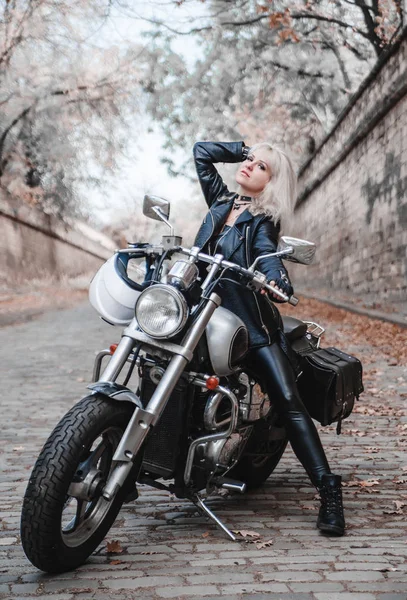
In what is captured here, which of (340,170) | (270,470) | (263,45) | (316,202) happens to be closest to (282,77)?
(263,45)

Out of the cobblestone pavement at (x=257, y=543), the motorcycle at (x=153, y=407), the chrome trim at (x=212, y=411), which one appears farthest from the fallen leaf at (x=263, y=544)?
the chrome trim at (x=212, y=411)

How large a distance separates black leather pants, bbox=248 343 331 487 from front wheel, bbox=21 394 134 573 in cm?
81

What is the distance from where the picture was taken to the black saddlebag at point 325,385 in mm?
3877

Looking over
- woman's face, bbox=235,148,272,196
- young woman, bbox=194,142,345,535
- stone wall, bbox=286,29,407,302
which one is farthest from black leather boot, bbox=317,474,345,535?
stone wall, bbox=286,29,407,302

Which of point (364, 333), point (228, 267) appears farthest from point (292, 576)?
point (364, 333)

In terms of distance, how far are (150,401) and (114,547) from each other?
68cm

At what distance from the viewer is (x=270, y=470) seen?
4.29m

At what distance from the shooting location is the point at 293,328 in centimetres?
393

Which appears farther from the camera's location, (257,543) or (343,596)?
(257,543)

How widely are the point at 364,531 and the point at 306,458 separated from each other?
1.38 feet

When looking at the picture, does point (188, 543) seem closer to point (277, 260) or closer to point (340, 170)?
point (277, 260)

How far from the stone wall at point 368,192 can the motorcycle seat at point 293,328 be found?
6.40m

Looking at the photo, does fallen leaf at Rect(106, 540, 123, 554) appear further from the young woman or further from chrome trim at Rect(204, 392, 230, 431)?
the young woman

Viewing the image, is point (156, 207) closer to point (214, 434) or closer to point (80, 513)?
point (214, 434)
